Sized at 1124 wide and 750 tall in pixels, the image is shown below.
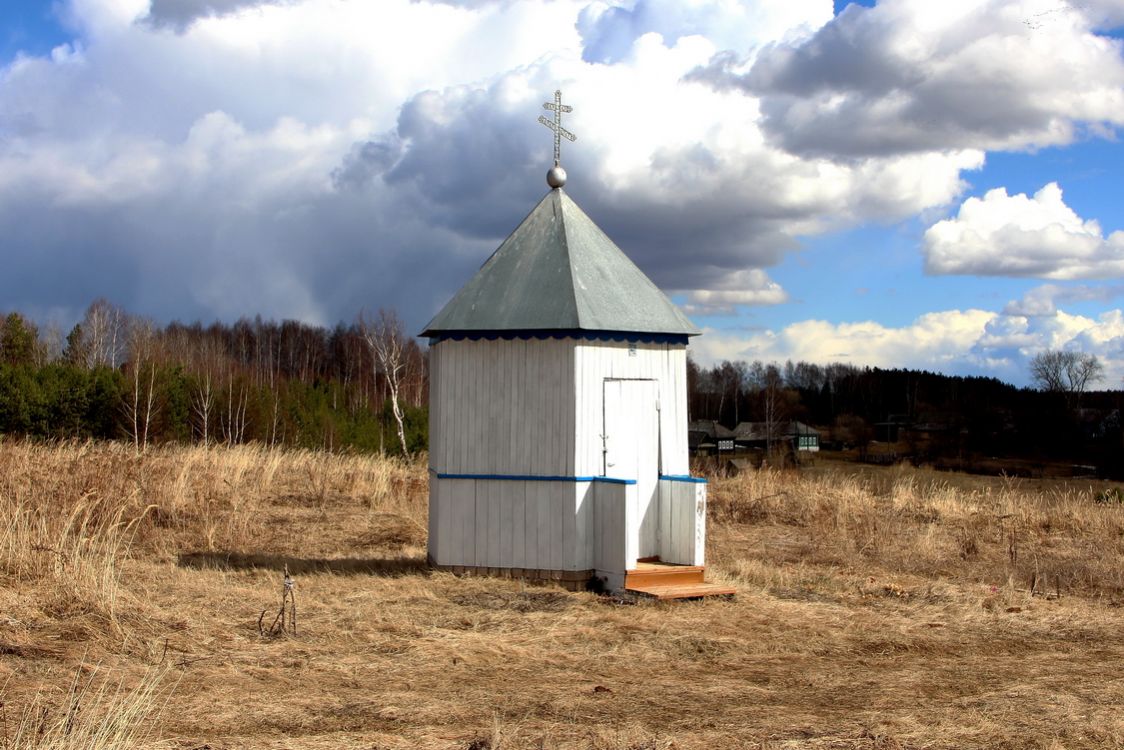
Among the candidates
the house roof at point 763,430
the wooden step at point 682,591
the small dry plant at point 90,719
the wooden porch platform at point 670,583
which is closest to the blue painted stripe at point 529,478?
the wooden porch platform at point 670,583

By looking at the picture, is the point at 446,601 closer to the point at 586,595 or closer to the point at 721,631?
the point at 586,595

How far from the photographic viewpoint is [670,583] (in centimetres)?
1037

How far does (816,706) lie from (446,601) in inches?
167

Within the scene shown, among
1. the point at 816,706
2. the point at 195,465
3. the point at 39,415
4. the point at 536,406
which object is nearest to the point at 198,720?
the point at 816,706

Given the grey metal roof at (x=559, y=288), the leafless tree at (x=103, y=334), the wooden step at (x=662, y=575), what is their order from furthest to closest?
the leafless tree at (x=103, y=334), the grey metal roof at (x=559, y=288), the wooden step at (x=662, y=575)

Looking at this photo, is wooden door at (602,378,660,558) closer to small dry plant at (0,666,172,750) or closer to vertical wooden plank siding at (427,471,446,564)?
vertical wooden plank siding at (427,471,446,564)

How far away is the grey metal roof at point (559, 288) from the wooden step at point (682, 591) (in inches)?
105

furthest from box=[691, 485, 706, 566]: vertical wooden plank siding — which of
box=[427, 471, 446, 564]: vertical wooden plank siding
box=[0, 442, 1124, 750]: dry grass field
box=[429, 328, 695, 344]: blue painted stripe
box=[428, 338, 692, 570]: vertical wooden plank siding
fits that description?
box=[427, 471, 446, 564]: vertical wooden plank siding

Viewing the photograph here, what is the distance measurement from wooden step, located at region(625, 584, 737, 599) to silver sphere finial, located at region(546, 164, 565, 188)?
16.2 feet

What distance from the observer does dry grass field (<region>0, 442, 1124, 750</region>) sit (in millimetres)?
5984

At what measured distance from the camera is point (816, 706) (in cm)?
665

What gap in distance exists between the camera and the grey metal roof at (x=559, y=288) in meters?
10.9

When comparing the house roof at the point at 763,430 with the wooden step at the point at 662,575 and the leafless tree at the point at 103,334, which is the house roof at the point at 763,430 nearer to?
the leafless tree at the point at 103,334

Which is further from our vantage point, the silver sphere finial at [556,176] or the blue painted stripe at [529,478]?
the silver sphere finial at [556,176]
